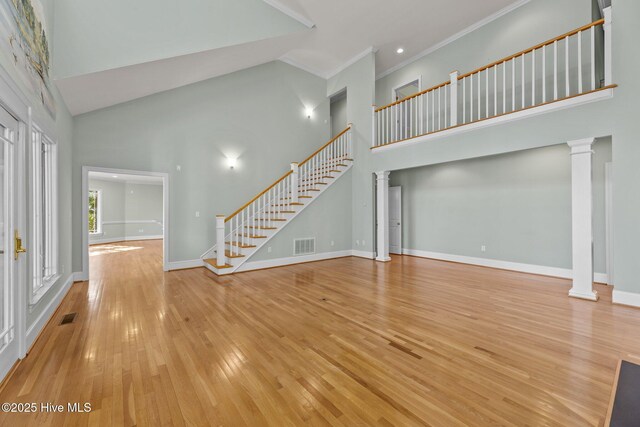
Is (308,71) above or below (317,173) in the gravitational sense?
above

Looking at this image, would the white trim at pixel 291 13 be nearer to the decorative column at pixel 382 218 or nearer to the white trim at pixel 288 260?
the decorative column at pixel 382 218

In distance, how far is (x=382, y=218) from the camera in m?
6.99

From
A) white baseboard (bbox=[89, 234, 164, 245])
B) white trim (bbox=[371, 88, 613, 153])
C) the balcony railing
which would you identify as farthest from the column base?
white baseboard (bbox=[89, 234, 164, 245])

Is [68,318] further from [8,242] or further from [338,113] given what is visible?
[338,113]

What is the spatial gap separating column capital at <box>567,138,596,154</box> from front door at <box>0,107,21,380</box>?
6671mm

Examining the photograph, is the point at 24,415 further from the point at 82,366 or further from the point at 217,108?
the point at 217,108

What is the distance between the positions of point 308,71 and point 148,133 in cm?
511

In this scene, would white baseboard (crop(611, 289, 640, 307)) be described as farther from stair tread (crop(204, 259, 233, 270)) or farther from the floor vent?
the floor vent

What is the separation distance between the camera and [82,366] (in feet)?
7.47

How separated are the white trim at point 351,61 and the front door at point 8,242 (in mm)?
7341

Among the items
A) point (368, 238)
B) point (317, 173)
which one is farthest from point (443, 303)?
point (317, 173)

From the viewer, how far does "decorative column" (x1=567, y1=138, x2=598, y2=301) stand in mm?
3879

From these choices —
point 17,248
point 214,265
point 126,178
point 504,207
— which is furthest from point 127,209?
point 504,207

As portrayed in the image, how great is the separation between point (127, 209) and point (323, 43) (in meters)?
11.0
